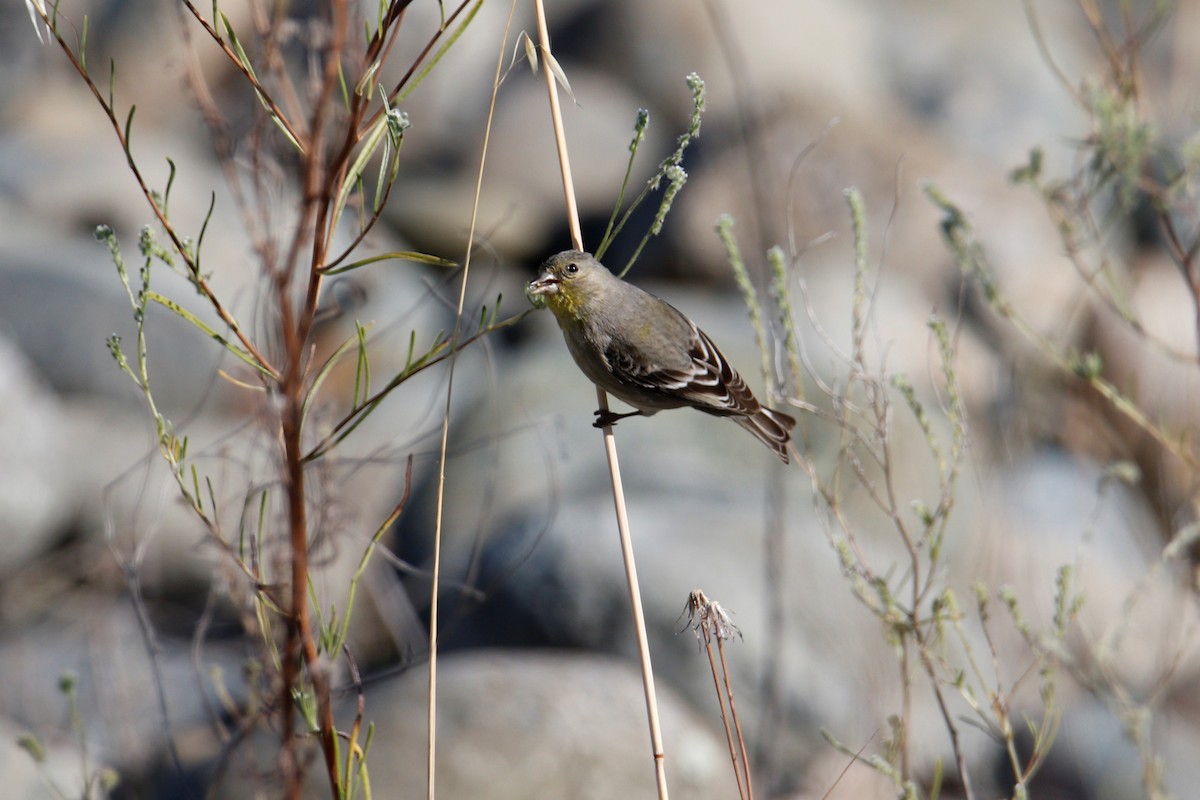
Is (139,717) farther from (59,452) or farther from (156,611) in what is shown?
(59,452)

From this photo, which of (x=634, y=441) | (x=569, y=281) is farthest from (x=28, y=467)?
(x=569, y=281)

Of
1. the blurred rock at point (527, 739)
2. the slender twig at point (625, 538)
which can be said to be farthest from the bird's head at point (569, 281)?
the blurred rock at point (527, 739)

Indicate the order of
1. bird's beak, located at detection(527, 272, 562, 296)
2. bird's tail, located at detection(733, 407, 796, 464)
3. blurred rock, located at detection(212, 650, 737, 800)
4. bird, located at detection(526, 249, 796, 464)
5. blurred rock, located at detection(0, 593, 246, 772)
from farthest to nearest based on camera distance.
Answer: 1. blurred rock, located at detection(0, 593, 246, 772)
2. blurred rock, located at detection(212, 650, 737, 800)
3. bird's tail, located at detection(733, 407, 796, 464)
4. bird, located at detection(526, 249, 796, 464)
5. bird's beak, located at detection(527, 272, 562, 296)

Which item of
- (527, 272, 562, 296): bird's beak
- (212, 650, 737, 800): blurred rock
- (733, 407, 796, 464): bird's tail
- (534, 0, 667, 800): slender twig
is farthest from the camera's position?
(212, 650, 737, 800): blurred rock

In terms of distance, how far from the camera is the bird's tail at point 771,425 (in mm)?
3770

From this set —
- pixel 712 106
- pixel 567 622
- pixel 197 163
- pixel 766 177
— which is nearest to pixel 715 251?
pixel 766 177

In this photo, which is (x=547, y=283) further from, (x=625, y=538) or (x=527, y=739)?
(x=527, y=739)

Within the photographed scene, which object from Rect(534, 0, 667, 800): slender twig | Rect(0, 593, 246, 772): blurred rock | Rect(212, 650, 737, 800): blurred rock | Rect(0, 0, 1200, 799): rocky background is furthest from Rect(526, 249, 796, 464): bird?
Rect(0, 593, 246, 772): blurred rock

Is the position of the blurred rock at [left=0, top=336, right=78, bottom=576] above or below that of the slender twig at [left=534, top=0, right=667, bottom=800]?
above

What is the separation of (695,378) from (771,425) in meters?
0.33

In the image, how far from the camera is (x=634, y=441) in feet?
25.3

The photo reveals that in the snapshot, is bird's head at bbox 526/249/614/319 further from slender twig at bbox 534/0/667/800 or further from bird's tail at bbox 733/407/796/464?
slender twig at bbox 534/0/667/800

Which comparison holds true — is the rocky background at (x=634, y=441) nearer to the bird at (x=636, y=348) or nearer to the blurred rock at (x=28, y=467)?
the blurred rock at (x=28, y=467)

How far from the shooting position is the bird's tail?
3770mm
